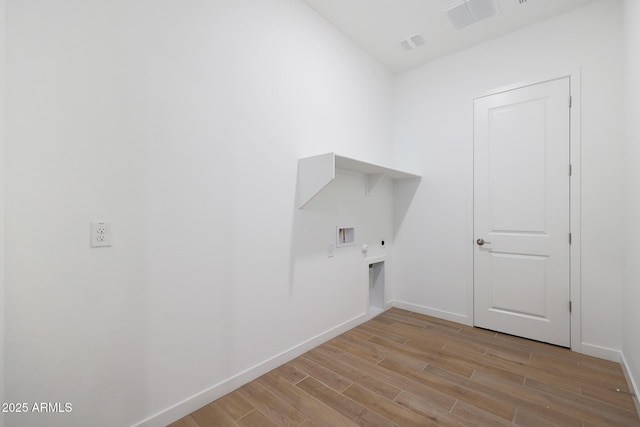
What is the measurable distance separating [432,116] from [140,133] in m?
2.96

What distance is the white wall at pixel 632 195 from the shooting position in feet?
5.69

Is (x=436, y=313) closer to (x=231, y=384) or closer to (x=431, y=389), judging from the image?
(x=431, y=389)

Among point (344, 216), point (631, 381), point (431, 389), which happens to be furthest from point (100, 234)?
point (631, 381)

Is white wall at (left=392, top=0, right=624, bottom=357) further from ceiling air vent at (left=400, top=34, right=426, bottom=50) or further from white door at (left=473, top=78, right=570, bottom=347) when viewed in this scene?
ceiling air vent at (left=400, top=34, right=426, bottom=50)

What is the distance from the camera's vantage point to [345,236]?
2775 mm

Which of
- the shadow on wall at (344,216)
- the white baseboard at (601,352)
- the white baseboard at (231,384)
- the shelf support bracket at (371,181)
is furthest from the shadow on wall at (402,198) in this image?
the white baseboard at (601,352)

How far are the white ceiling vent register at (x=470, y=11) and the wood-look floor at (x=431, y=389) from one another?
9.59ft

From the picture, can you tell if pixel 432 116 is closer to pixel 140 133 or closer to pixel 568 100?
pixel 568 100

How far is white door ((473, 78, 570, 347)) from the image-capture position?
244cm

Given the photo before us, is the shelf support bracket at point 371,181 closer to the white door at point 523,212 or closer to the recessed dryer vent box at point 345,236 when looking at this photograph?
the recessed dryer vent box at point 345,236

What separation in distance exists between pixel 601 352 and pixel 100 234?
3602 mm

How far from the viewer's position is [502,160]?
8.93 feet

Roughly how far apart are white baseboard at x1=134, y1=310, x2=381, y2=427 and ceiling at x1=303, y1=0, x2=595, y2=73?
9.46ft

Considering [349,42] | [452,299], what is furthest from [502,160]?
[349,42]
